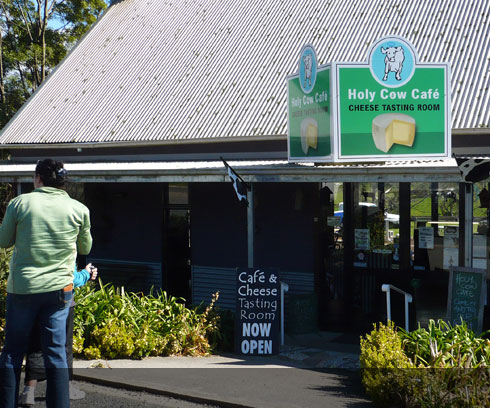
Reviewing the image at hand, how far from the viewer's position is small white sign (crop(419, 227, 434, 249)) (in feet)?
31.3

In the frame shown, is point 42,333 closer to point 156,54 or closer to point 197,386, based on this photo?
point 197,386

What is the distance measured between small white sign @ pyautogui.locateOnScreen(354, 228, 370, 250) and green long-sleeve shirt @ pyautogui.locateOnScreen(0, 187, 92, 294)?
6058 millimetres

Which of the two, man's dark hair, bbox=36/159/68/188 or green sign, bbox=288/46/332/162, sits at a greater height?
green sign, bbox=288/46/332/162

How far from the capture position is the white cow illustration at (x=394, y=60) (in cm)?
843

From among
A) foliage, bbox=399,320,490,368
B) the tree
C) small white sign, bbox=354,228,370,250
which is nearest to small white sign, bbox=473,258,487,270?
small white sign, bbox=354,228,370,250

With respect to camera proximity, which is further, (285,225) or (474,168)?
(285,225)

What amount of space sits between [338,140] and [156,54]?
22.2ft

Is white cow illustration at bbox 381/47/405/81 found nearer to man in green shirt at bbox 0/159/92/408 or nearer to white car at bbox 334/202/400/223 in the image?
white car at bbox 334/202/400/223

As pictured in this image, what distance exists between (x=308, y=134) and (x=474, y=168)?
2.50 metres

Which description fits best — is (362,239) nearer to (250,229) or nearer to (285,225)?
(285,225)

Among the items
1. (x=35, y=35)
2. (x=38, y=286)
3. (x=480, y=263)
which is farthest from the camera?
(x=35, y=35)

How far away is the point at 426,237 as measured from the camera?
9.58 m

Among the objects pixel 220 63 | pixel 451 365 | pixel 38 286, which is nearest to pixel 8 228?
Result: pixel 38 286

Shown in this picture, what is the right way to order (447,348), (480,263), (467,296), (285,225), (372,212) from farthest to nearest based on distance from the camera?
1. (285,225)
2. (372,212)
3. (480,263)
4. (467,296)
5. (447,348)
